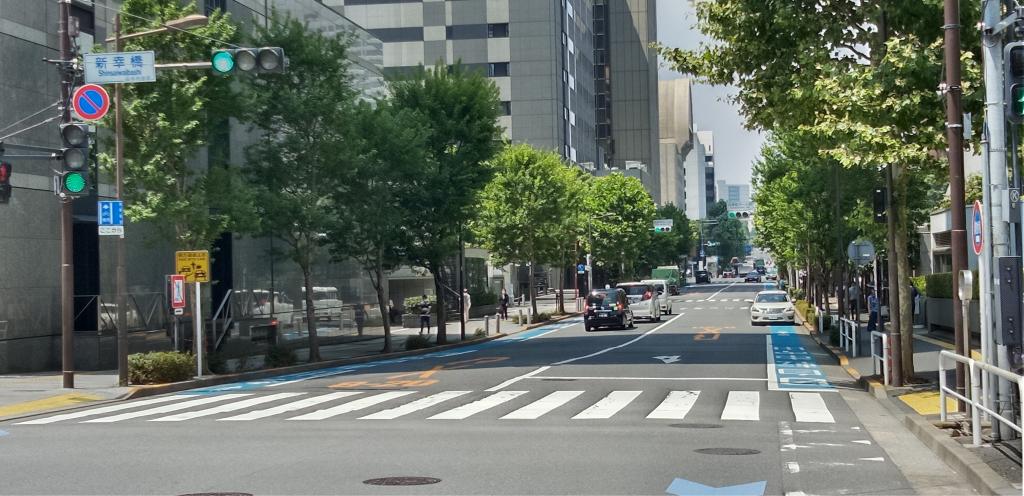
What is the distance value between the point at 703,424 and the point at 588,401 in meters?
3.94

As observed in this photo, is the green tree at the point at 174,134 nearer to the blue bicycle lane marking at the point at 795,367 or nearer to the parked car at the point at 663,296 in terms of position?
the blue bicycle lane marking at the point at 795,367

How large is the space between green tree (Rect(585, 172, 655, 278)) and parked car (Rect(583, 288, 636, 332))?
46674 mm

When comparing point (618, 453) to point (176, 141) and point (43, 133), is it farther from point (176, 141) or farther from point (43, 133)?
point (43, 133)

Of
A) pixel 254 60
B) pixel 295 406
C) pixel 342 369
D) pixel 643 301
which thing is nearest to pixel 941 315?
pixel 643 301

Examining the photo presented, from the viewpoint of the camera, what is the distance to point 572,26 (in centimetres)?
11369

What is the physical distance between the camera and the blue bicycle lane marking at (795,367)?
2289 centimetres

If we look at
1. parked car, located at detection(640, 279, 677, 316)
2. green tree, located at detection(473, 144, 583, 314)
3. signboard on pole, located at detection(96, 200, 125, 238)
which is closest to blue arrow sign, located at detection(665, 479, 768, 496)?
signboard on pole, located at detection(96, 200, 125, 238)

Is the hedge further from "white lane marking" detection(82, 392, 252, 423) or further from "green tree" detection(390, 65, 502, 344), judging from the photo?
"white lane marking" detection(82, 392, 252, 423)

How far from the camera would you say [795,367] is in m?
28.1

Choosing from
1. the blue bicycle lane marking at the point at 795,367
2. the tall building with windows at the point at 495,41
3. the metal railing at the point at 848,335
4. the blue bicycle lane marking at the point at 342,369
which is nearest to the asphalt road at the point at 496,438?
the blue bicycle lane marking at the point at 795,367

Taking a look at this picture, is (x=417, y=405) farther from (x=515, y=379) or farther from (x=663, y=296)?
(x=663, y=296)

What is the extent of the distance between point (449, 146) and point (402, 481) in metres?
33.5

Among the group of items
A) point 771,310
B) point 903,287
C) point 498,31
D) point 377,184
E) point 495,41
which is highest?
point 498,31

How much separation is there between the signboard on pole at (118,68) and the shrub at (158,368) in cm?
626
